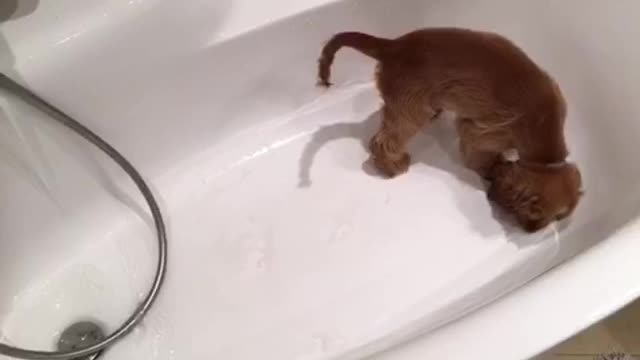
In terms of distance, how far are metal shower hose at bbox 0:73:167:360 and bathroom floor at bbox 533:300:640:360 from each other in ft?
2.22

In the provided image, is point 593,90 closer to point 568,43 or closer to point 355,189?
point 568,43

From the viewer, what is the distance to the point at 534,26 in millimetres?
1332

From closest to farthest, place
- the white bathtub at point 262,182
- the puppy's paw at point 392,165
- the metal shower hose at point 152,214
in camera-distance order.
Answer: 1. the metal shower hose at point 152,214
2. the white bathtub at point 262,182
3. the puppy's paw at point 392,165

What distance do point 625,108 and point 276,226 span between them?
575 millimetres

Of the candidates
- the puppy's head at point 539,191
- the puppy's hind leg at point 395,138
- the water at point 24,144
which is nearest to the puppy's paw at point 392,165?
the puppy's hind leg at point 395,138

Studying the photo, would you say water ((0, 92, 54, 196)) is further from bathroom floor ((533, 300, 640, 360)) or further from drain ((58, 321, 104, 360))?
bathroom floor ((533, 300, 640, 360))

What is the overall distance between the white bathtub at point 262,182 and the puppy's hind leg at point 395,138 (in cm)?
3

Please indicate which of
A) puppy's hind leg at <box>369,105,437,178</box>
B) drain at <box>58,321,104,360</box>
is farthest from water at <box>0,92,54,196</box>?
puppy's hind leg at <box>369,105,437,178</box>

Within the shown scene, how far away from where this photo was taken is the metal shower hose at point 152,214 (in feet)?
3.49

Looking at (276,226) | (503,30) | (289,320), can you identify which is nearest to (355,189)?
(276,226)

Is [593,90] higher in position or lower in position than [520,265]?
higher

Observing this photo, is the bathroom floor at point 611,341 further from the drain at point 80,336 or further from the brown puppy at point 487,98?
the drain at point 80,336

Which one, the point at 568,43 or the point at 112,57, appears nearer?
the point at 112,57

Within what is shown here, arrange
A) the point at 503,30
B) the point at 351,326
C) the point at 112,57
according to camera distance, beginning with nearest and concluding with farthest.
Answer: the point at 112,57 → the point at 351,326 → the point at 503,30
